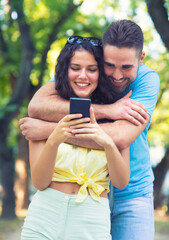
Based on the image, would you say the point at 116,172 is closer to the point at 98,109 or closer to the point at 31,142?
the point at 98,109

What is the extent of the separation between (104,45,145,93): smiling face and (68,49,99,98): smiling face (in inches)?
4.8

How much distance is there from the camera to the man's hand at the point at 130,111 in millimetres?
2600

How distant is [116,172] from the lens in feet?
8.05

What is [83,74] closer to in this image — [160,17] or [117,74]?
[117,74]

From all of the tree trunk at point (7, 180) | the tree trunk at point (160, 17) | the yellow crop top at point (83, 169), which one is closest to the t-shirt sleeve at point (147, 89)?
the yellow crop top at point (83, 169)

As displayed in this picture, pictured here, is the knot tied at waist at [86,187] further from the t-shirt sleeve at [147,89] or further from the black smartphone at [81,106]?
the t-shirt sleeve at [147,89]

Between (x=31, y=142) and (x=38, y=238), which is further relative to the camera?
(x=31, y=142)

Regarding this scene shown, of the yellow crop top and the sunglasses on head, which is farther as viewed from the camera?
the sunglasses on head

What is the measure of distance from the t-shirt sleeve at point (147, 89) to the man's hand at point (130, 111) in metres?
0.09

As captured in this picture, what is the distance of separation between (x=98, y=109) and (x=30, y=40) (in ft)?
26.9

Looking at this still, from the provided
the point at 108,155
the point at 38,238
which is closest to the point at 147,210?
the point at 108,155

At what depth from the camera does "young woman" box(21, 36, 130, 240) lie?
2311 millimetres

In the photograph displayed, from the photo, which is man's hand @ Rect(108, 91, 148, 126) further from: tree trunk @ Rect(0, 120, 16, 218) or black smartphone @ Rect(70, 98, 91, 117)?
tree trunk @ Rect(0, 120, 16, 218)

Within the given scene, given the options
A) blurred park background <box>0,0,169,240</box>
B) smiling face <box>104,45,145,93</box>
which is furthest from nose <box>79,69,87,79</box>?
blurred park background <box>0,0,169,240</box>
